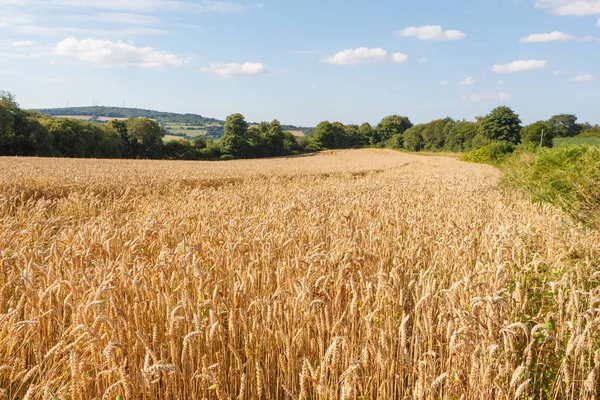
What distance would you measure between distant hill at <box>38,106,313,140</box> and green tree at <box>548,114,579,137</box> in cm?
7945

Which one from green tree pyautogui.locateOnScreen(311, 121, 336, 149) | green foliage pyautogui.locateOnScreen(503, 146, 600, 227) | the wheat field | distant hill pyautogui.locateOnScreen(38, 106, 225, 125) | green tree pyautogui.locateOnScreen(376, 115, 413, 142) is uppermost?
distant hill pyautogui.locateOnScreen(38, 106, 225, 125)

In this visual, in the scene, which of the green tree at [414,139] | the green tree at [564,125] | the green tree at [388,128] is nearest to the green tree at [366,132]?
the green tree at [388,128]

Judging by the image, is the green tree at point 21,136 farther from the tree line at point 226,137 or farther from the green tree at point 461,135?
the green tree at point 461,135

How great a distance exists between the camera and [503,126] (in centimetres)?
7919

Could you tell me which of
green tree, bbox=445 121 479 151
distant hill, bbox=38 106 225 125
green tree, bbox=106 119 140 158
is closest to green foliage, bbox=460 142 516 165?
green tree, bbox=445 121 479 151

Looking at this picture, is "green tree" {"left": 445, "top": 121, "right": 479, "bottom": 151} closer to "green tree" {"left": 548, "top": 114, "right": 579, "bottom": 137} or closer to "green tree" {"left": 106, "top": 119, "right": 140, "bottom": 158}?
"green tree" {"left": 548, "top": 114, "right": 579, "bottom": 137}

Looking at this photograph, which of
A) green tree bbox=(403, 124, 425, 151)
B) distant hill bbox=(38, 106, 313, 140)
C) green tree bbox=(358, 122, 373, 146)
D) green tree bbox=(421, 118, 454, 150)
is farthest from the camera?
distant hill bbox=(38, 106, 313, 140)

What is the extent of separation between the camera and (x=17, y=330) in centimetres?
244

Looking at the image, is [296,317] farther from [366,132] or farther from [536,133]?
[366,132]

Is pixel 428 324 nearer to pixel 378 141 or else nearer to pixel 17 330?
pixel 17 330

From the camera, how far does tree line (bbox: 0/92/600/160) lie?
5456cm

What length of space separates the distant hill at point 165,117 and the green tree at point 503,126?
68.7 metres

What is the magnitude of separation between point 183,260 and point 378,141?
130300 mm

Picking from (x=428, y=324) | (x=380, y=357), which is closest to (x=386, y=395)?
(x=380, y=357)
